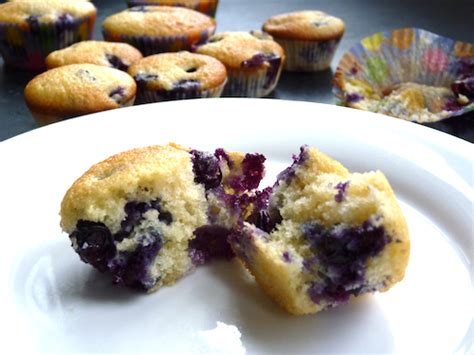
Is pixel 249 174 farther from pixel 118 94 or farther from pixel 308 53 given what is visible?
pixel 308 53

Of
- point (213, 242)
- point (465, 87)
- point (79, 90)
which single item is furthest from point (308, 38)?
point (213, 242)

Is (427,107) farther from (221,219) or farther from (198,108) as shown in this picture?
(221,219)

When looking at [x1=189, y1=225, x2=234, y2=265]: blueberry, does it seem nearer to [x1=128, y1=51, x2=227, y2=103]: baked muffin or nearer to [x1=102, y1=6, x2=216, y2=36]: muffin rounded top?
[x1=128, y1=51, x2=227, y2=103]: baked muffin

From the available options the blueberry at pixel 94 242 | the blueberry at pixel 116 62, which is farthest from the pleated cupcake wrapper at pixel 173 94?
the blueberry at pixel 94 242

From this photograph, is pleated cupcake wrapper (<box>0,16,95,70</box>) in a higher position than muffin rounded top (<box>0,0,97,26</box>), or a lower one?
lower

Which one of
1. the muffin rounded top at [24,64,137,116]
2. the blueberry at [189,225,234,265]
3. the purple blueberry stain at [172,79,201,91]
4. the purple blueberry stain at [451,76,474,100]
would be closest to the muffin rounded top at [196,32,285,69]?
the purple blueberry stain at [172,79,201,91]

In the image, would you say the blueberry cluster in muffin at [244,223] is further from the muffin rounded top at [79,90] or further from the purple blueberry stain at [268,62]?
the purple blueberry stain at [268,62]

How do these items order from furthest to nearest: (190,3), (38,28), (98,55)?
(190,3)
(38,28)
(98,55)
